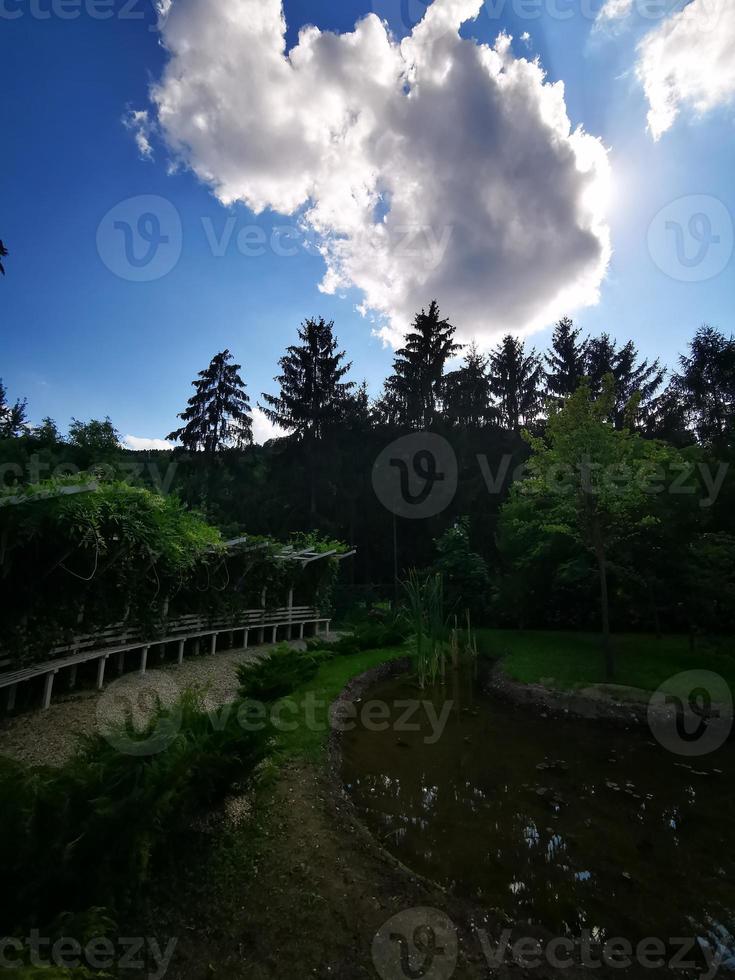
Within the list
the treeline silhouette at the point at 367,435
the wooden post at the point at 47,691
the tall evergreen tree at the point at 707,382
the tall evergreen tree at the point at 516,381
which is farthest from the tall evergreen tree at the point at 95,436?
the tall evergreen tree at the point at 707,382

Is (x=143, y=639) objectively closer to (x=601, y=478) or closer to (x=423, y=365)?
(x=601, y=478)

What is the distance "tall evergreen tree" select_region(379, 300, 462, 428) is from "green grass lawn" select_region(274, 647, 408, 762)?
561 inches

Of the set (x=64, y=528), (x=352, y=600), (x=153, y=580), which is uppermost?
(x=64, y=528)

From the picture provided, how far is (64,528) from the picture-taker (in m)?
5.13

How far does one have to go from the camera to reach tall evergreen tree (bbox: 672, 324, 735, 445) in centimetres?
2214

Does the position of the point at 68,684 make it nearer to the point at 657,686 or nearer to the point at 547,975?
the point at 547,975

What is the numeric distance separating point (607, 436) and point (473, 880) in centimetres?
750

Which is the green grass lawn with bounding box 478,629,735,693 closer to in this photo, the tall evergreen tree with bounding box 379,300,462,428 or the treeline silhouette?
the treeline silhouette

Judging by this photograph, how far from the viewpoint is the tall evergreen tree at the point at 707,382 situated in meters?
22.1

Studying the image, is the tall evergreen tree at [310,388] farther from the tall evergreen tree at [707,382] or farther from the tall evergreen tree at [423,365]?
the tall evergreen tree at [707,382]

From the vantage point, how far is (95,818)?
217 cm

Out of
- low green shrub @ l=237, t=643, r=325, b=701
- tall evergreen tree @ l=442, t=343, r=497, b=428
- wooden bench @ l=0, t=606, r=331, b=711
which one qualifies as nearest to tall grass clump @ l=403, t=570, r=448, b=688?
low green shrub @ l=237, t=643, r=325, b=701

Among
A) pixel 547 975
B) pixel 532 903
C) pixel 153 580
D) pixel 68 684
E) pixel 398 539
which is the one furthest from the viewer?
pixel 398 539

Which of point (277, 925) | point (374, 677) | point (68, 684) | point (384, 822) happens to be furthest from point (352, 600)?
point (277, 925)
